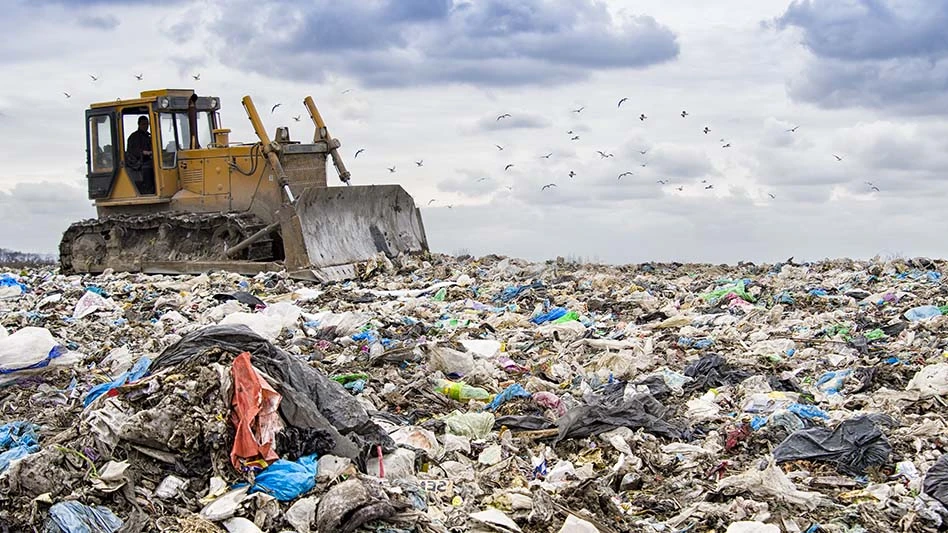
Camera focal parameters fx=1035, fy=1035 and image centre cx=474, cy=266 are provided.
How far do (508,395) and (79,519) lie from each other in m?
2.96

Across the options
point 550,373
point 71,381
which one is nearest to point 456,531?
point 550,373

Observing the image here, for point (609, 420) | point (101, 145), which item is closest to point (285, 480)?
point (609, 420)

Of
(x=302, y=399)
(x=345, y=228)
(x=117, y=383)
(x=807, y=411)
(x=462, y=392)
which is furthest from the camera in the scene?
(x=345, y=228)

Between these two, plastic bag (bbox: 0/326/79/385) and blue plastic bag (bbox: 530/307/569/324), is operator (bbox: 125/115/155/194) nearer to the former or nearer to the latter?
blue plastic bag (bbox: 530/307/569/324)

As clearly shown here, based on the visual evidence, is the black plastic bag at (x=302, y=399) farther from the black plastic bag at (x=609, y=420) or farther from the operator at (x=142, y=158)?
the operator at (x=142, y=158)

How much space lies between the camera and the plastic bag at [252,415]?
4.76 meters

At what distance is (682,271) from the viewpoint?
14195 mm

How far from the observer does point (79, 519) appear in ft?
14.3

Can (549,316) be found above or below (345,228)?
below

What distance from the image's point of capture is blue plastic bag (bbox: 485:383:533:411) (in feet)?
21.5

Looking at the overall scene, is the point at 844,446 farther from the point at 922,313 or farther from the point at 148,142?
the point at 148,142

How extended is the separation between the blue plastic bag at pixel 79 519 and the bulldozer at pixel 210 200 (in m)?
9.01

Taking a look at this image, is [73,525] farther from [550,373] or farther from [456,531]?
[550,373]

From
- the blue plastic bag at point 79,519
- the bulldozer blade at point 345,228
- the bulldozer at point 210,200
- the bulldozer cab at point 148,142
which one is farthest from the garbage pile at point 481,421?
the bulldozer cab at point 148,142
